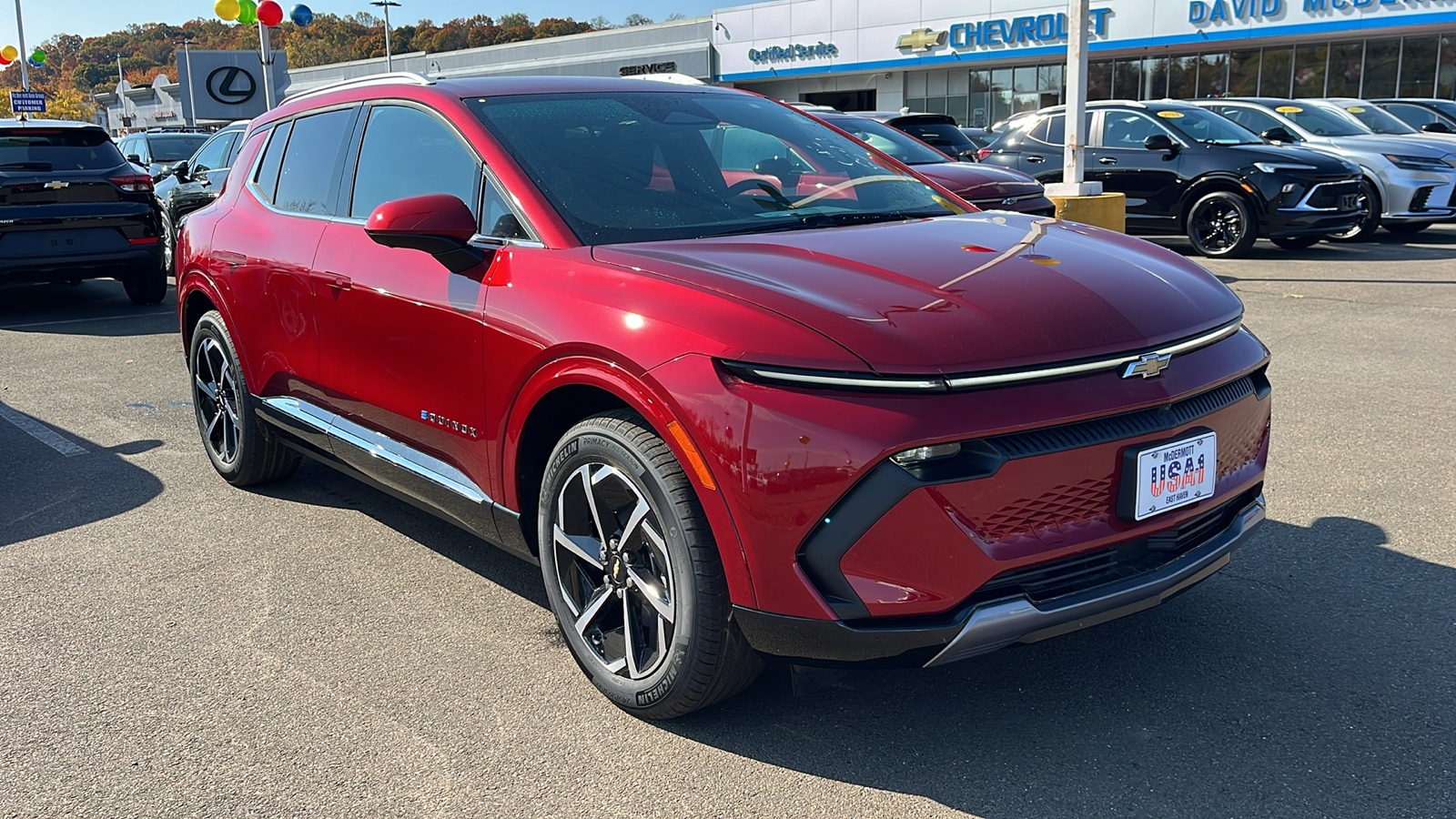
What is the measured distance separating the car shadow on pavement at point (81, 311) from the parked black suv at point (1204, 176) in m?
9.26

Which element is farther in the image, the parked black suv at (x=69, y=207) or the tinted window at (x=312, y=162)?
the parked black suv at (x=69, y=207)

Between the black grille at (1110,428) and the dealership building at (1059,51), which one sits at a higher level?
the dealership building at (1059,51)

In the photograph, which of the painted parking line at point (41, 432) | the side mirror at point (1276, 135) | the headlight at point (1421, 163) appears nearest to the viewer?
the painted parking line at point (41, 432)

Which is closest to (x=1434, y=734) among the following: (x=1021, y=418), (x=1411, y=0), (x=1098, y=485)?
(x=1098, y=485)

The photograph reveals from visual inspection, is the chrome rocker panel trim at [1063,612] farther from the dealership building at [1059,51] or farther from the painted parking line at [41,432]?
the dealership building at [1059,51]

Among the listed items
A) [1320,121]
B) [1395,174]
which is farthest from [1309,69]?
[1395,174]

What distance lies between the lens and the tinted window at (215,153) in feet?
41.8

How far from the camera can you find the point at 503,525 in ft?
11.0

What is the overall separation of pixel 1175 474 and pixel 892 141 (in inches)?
332

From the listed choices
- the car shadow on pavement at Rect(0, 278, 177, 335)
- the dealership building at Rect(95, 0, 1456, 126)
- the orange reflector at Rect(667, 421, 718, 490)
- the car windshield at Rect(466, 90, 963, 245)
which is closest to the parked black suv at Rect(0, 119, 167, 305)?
the car shadow on pavement at Rect(0, 278, 177, 335)

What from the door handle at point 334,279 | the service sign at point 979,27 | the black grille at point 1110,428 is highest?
the service sign at point 979,27

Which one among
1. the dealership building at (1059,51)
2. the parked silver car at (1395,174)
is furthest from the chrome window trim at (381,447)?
the dealership building at (1059,51)

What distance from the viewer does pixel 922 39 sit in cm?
3831

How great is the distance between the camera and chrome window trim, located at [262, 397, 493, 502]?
3.47 meters
